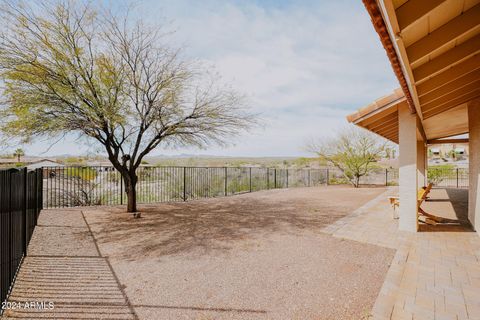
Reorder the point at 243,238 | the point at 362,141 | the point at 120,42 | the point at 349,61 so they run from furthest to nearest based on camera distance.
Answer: the point at 362,141 < the point at 349,61 < the point at 120,42 < the point at 243,238

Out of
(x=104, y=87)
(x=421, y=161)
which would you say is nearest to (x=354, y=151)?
(x=421, y=161)

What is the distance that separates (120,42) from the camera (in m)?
7.14

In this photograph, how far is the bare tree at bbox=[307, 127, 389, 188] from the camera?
19.7 m

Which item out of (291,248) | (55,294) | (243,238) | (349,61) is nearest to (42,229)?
(55,294)

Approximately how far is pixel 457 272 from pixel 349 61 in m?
9.16

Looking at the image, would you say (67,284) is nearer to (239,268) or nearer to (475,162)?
(239,268)

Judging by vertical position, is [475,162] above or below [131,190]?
above

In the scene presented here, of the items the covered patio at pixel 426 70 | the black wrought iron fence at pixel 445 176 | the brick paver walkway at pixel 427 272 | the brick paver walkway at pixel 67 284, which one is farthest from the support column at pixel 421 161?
the brick paver walkway at pixel 67 284

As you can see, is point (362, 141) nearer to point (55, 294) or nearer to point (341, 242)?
point (341, 242)

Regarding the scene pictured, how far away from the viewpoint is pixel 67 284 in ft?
11.7

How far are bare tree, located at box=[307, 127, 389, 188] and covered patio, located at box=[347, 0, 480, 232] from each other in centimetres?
1156

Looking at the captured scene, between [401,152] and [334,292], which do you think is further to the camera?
[401,152]

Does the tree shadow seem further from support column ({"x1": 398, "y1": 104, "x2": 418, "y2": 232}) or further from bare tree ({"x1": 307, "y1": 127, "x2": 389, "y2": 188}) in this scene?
bare tree ({"x1": 307, "y1": 127, "x2": 389, "y2": 188})

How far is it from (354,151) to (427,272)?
57.6ft
